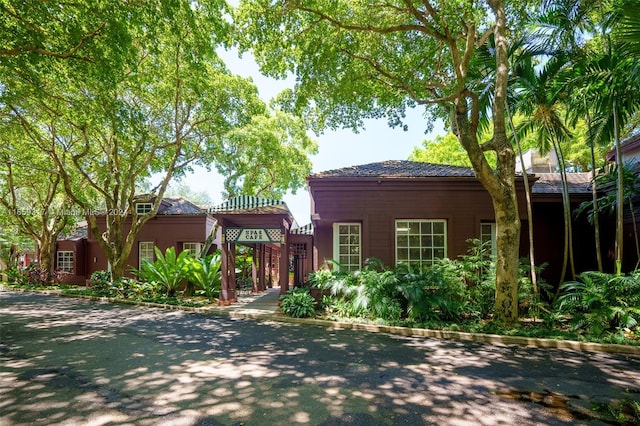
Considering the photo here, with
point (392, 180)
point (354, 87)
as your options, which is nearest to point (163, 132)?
point (354, 87)

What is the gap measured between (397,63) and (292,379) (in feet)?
28.7

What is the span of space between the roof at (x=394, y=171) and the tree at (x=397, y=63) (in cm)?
155

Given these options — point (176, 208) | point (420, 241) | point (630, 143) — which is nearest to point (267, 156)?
point (176, 208)

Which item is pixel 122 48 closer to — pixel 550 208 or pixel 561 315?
pixel 561 315

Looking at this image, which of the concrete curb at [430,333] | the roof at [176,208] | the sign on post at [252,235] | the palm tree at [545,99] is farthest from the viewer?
the roof at [176,208]

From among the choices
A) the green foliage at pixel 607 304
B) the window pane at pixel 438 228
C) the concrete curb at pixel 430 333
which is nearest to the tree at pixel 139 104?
the concrete curb at pixel 430 333

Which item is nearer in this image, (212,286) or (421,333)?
(421,333)

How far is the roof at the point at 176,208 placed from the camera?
693 inches

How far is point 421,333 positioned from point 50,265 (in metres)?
21.6

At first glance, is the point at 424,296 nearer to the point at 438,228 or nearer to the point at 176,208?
the point at 438,228

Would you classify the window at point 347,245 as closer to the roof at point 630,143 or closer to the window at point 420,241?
the window at point 420,241

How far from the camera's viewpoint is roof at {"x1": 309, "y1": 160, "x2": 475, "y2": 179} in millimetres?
10414

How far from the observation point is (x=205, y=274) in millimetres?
12797

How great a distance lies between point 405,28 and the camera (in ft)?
26.7
